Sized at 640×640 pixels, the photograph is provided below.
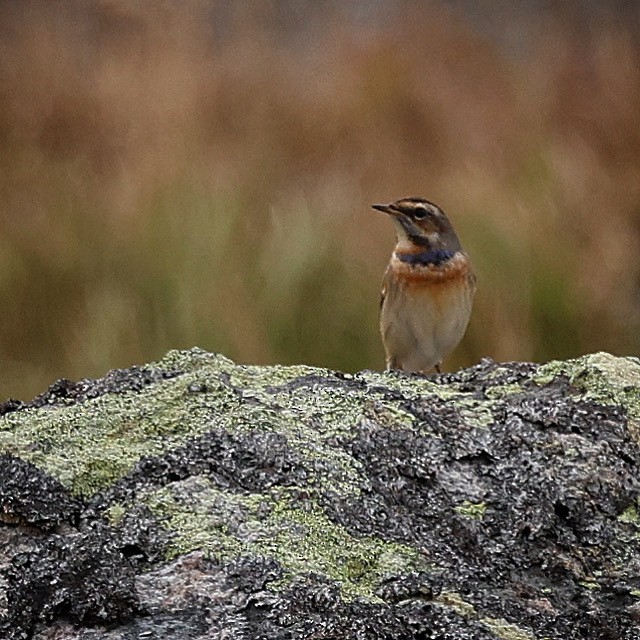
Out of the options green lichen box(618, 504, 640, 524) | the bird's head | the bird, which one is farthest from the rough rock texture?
the bird's head

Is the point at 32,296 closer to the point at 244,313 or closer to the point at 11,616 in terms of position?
the point at 244,313

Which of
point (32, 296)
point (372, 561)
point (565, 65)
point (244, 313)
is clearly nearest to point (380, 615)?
point (372, 561)

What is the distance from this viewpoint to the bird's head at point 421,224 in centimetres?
499

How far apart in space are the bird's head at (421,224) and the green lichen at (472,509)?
300 cm

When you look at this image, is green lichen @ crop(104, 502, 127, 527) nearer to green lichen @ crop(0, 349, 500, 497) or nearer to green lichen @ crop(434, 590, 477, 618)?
green lichen @ crop(0, 349, 500, 497)

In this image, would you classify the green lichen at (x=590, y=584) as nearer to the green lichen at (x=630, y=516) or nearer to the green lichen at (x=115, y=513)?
the green lichen at (x=630, y=516)

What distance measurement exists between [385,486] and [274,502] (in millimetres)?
165

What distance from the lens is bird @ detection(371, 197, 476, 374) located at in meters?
4.82

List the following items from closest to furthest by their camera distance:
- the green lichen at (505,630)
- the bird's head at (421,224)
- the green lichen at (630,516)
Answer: the green lichen at (505,630)
the green lichen at (630,516)
the bird's head at (421,224)

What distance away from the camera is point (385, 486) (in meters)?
2.03

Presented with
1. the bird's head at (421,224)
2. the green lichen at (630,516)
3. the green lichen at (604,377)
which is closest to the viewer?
the green lichen at (630,516)

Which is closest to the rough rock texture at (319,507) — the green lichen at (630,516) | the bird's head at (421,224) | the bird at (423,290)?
the green lichen at (630,516)

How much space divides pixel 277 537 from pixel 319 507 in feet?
0.34

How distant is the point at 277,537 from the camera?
1892mm
